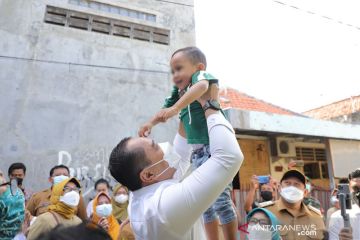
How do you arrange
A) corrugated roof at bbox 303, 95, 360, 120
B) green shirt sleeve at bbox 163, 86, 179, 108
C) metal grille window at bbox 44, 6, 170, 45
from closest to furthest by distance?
green shirt sleeve at bbox 163, 86, 179, 108 → metal grille window at bbox 44, 6, 170, 45 → corrugated roof at bbox 303, 95, 360, 120

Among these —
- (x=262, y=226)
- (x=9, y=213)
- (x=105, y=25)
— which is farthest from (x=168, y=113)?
(x=105, y=25)

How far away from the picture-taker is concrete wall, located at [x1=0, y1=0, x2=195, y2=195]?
227 inches

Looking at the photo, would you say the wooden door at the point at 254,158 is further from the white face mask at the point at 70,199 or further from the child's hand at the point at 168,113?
the child's hand at the point at 168,113

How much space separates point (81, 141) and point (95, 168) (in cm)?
56

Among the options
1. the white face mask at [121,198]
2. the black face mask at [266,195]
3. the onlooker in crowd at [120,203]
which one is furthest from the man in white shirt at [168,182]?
the white face mask at [121,198]

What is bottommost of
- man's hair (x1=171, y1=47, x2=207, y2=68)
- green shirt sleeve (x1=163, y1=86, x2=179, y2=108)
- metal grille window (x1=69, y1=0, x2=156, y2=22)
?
green shirt sleeve (x1=163, y1=86, x2=179, y2=108)

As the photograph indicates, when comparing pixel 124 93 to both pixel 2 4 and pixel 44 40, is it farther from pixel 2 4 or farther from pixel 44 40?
pixel 2 4

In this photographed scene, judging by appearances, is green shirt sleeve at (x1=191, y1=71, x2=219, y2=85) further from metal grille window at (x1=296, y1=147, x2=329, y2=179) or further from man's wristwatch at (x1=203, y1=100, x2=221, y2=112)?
metal grille window at (x1=296, y1=147, x2=329, y2=179)

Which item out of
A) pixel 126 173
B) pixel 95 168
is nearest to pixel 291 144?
pixel 95 168

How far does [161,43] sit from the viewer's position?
24.4 feet

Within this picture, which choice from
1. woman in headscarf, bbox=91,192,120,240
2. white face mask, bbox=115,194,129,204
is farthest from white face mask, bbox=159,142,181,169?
white face mask, bbox=115,194,129,204

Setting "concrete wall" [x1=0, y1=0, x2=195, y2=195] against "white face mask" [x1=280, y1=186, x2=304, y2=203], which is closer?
"white face mask" [x1=280, y1=186, x2=304, y2=203]

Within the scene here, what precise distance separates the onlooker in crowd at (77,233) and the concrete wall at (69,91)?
521 cm

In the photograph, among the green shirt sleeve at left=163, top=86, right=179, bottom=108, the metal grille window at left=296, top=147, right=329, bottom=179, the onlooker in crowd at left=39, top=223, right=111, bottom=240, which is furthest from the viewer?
the metal grille window at left=296, top=147, right=329, bottom=179
